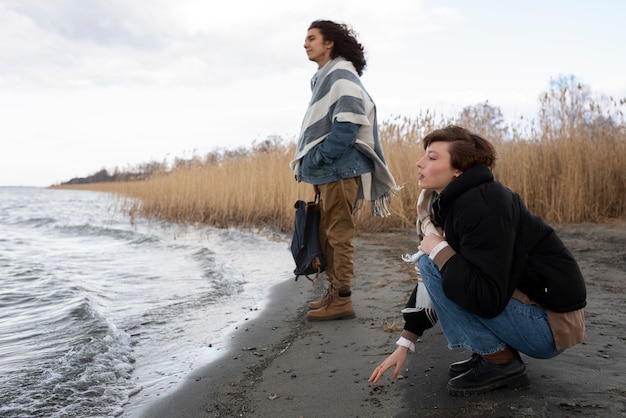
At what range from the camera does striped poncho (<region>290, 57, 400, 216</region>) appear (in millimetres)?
3344

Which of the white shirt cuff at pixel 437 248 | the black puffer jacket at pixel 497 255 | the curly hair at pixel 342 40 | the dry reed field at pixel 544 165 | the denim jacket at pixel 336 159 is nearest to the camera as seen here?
the black puffer jacket at pixel 497 255

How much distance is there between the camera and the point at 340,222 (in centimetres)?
349

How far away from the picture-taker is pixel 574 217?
7.36 m

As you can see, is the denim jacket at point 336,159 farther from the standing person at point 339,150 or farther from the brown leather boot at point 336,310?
the brown leather boot at point 336,310

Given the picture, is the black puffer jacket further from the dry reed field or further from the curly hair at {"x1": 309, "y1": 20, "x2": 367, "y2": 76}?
the dry reed field

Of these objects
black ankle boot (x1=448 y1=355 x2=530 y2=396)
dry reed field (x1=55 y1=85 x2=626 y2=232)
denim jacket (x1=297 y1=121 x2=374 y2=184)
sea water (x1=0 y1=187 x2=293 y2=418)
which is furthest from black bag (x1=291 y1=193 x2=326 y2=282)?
dry reed field (x1=55 y1=85 x2=626 y2=232)

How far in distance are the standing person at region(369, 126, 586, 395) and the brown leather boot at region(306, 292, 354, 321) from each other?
135 cm

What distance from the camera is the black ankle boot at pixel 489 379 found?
2.04 meters

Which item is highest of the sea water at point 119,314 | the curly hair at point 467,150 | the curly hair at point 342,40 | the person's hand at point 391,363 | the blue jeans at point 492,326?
the curly hair at point 342,40

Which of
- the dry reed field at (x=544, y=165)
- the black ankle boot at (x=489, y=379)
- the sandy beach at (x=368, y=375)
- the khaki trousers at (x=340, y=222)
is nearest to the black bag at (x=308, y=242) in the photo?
the khaki trousers at (x=340, y=222)

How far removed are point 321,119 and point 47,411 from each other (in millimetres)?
2145

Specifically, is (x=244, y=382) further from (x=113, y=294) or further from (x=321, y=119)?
(x=113, y=294)

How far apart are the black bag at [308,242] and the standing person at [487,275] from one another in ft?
4.84

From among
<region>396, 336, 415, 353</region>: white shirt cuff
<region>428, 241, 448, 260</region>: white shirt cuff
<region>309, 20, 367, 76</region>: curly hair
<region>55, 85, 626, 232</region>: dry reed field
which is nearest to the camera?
<region>428, 241, 448, 260</region>: white shirt cuff
